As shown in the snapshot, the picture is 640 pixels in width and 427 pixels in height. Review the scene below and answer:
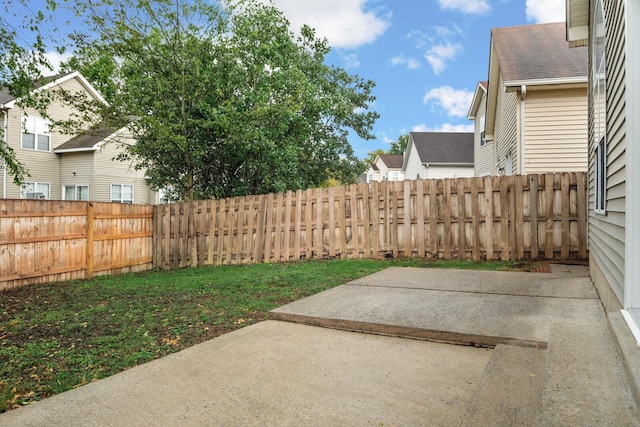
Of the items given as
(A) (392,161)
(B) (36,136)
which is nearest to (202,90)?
(B) (36,136)

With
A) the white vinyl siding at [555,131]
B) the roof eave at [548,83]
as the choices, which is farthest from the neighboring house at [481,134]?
the roof eave at [548,83]

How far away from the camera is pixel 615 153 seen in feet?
11.3

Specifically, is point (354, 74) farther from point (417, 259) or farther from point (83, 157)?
point (417, 259)

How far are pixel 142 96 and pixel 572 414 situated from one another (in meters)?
12.2

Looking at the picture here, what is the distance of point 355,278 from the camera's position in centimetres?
658

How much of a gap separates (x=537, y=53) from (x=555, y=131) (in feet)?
8.13

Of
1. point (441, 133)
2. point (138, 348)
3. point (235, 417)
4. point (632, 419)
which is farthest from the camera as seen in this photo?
point (441, 133)

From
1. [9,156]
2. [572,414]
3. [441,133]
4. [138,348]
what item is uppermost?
[441,133]

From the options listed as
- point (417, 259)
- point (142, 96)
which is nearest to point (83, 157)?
point (142, 96)

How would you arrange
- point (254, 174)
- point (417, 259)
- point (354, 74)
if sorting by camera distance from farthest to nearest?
point (354, 74)
point (254, 174)
point (417, 259)

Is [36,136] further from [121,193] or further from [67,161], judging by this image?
[121,193]

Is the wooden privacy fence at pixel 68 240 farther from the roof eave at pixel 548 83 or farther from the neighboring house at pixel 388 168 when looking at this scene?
the neighboring house at pixel 388 168

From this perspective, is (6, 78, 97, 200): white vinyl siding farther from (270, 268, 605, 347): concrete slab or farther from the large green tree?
(270, 268, 605, 347): concrete slab

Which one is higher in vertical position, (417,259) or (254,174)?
(254,174)
